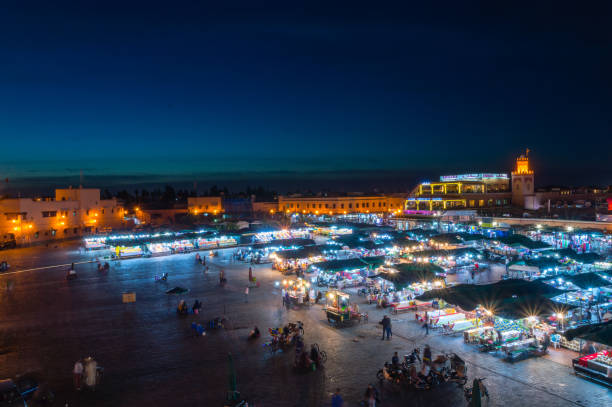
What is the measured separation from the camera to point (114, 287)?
67.7 feet

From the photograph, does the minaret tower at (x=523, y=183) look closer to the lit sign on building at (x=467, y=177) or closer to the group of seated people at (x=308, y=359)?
the lit sign on building at (x=467, y=177)

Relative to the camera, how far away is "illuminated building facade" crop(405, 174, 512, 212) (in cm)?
6188

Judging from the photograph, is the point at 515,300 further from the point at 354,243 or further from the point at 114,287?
the point at 114,287

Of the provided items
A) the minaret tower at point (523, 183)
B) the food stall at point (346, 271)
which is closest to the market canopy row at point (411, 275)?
the food stall at point (346, 271)

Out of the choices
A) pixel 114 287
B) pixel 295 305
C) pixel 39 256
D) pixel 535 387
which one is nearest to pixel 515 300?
pixel 535 387

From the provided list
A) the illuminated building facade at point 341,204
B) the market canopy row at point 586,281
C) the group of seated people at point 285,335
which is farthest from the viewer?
the illuminated building facade at point 341,204

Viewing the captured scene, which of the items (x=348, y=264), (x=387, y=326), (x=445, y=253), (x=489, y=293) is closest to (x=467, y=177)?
(x=445, y=253)

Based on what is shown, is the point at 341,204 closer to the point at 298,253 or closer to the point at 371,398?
the point at 298,253

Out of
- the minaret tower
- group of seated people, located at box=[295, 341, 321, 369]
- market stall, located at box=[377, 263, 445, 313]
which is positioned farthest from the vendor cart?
the minaret tower

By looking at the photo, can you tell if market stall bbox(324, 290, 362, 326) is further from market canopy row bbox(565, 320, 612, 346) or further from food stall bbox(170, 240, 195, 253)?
food stall bbox(170, 240, 195, 253)

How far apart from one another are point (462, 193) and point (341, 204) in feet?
63.2

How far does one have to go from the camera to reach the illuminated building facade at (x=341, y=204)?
69.2 metres

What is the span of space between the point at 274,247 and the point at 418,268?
1324cm

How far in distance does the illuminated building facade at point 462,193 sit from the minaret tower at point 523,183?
2.56m
